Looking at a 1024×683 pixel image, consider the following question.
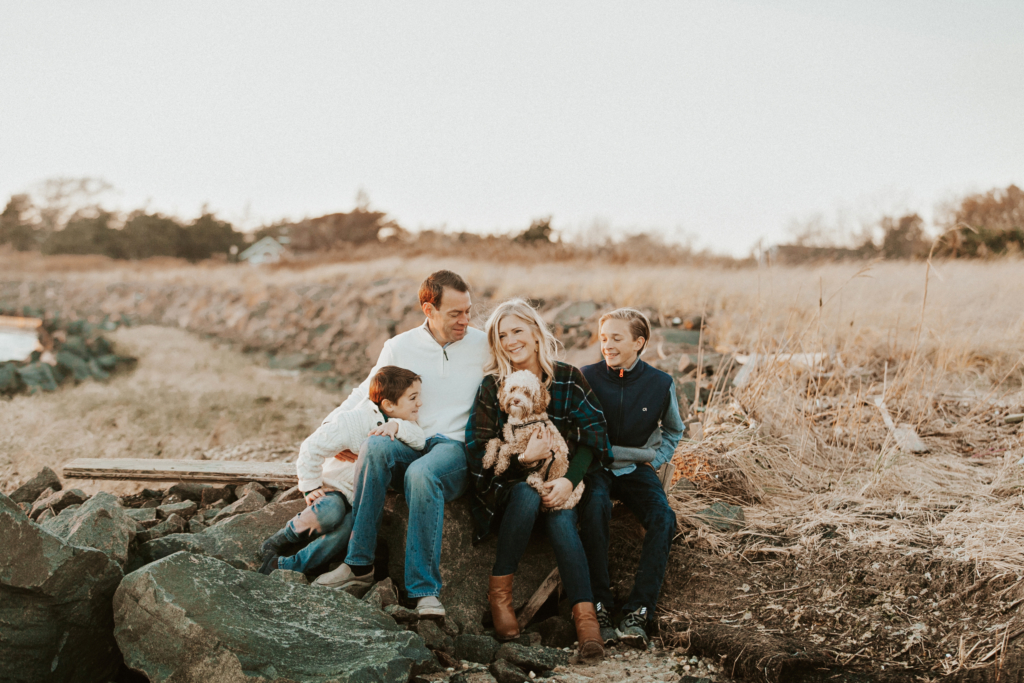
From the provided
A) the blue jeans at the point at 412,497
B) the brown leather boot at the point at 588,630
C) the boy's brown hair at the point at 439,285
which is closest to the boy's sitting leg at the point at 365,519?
the blue jeans at the point at 412,497

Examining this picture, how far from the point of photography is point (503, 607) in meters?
3.17

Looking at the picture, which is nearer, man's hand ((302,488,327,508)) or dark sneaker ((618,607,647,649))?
dark sneaker ((618,607,647,649))

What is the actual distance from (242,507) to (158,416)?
5.72m

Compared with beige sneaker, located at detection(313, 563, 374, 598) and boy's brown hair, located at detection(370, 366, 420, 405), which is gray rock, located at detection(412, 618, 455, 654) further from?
boy's brown hair, located at detection(370, 366, 420, 405)

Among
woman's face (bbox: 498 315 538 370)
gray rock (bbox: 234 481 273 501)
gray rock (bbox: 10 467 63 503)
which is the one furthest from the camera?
gray rock (bbox: 10 467 63 503)

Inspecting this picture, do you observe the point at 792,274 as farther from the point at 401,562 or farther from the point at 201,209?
the point at 201,209

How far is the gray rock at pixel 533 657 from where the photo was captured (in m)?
2.81

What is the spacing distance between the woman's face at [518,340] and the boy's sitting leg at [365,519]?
0.78m

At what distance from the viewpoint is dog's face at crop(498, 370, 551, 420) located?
329cm

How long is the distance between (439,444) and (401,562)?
624 mm

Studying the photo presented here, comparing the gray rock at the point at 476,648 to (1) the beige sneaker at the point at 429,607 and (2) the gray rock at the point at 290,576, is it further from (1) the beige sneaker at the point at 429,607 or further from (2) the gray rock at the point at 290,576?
(2) the gray rock at the point at 290,576

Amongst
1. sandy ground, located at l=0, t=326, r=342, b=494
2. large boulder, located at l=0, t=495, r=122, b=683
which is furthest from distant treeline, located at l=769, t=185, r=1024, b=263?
large boulder, located at l=0, t=495, r=122, b=683

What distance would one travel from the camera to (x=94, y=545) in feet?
9.53

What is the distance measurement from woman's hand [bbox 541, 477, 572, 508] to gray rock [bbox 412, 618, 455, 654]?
740mm
